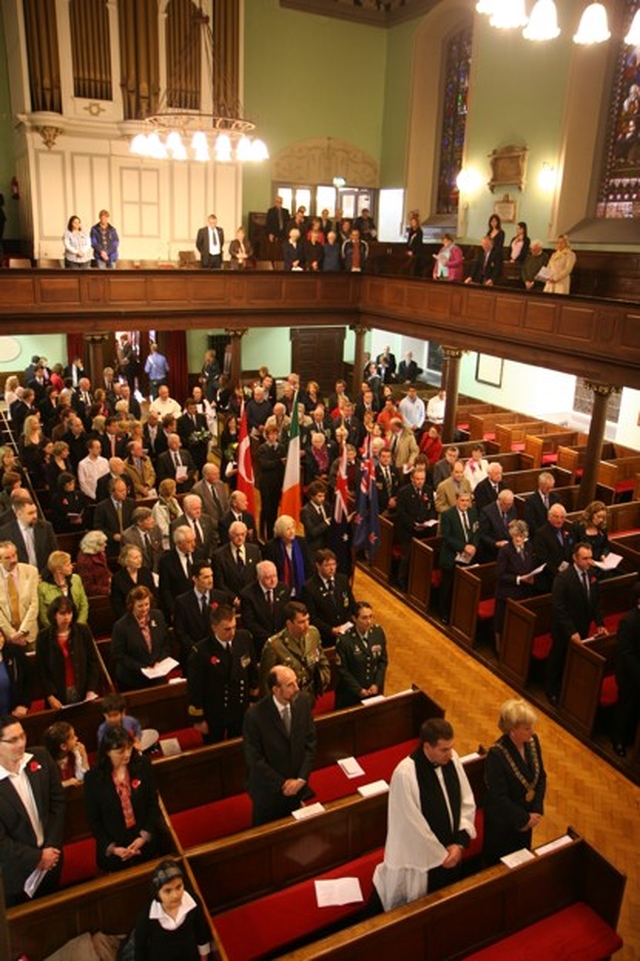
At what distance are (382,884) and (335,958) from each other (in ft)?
1.43

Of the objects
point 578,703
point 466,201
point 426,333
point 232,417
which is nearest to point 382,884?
point 578,703

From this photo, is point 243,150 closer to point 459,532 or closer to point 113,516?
point 113,516

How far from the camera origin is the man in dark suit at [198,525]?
22.0 ft

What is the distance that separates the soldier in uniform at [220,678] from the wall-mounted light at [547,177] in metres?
11.3

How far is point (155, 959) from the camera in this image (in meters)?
3.31

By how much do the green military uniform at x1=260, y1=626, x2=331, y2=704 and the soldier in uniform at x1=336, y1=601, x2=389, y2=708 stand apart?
276 mm

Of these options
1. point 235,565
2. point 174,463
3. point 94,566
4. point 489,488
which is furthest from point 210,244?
point 235,565

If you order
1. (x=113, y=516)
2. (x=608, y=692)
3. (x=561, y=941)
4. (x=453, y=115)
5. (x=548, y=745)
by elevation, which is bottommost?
(x=548, y=745)

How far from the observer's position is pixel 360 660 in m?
5.40

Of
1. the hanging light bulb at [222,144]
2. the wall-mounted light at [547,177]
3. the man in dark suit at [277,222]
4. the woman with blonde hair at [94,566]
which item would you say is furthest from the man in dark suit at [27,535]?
the wall-mounted light at [547,177]

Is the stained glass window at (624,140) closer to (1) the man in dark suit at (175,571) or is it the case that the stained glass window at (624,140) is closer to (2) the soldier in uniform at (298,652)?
(1) the man in dark suit at (175,571)

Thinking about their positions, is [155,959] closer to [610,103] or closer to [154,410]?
[154,410]

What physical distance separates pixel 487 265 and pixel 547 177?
3248 millimetres

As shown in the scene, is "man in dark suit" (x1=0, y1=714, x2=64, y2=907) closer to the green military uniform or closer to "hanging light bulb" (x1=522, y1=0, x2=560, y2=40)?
the green military uniform
